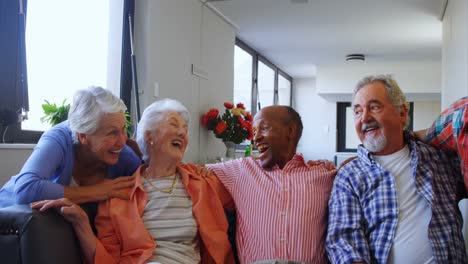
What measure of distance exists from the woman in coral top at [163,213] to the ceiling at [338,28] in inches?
112

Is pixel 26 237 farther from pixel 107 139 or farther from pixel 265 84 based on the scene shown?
pixel 265 84

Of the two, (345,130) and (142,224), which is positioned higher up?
(345,130)

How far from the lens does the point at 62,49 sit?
2.99m

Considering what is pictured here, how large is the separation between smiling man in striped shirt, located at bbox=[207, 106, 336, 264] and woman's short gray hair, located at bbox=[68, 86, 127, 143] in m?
0.55

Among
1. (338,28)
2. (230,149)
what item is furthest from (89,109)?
(338,28)

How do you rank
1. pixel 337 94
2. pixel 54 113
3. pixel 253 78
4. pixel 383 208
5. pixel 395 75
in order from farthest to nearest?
1. pixel 337 94
2. pixel 395 75
3. pixel 253 78
4. pixel 54 113
5. pixel 383 208

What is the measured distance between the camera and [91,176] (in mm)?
1888

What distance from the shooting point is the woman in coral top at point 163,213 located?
5.50 feet

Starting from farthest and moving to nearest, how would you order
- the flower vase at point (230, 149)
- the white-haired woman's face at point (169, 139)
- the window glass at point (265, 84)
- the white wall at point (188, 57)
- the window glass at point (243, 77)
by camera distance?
the window glass at point (265, 84), the window glass at point (243, 77), the flower vase at point (230, 149), the white wall at point (188, 57), the white-haired woman's face at point (169, 139)

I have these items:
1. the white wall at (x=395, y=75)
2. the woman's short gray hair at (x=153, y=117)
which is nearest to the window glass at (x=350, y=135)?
the white wall at (x=395, y=75)

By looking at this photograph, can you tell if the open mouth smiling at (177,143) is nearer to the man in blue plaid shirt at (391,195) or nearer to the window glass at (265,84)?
the man in blue plaid shirt at (391,195)

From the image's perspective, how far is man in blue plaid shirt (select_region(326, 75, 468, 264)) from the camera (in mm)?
1630

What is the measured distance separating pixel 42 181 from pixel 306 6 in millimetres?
3547

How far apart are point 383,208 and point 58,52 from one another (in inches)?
86.9
